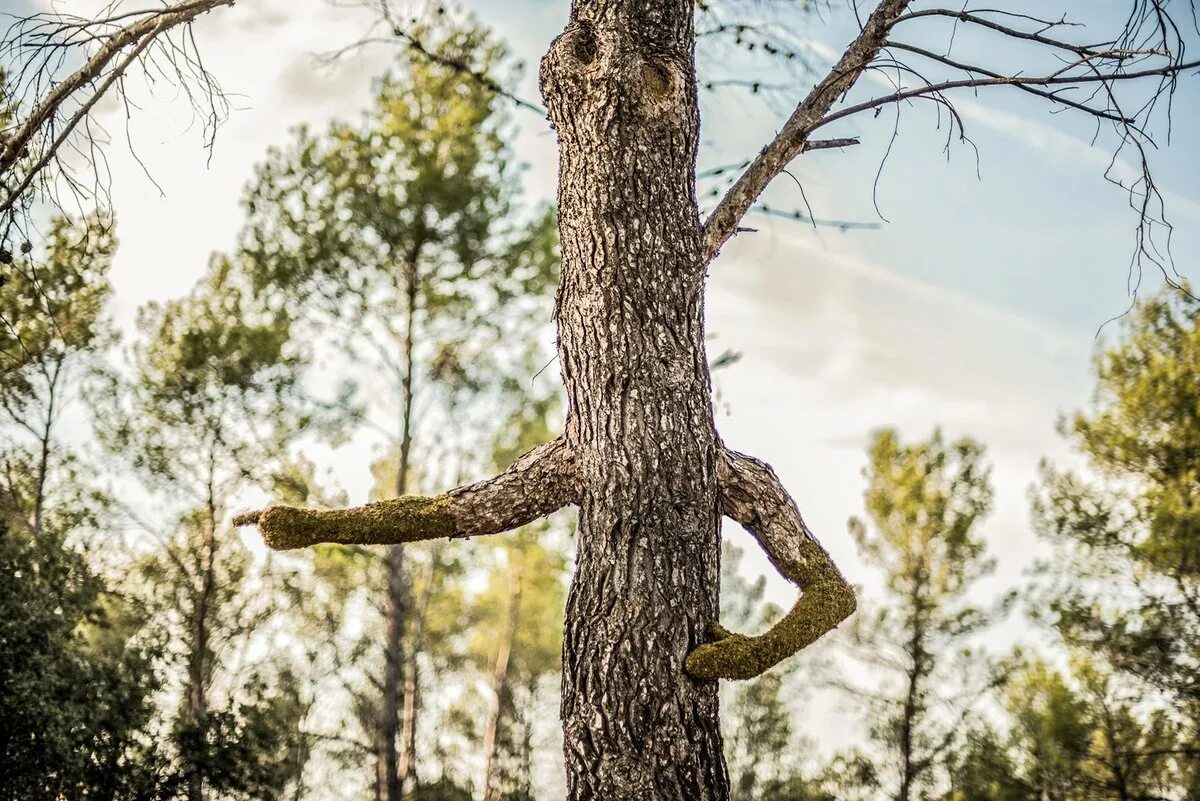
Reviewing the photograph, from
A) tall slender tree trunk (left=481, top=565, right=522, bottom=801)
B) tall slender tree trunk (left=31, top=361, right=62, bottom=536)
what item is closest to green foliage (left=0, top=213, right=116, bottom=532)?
tall slender tree trunk (left=31, top=361, right=62, bottom=536)

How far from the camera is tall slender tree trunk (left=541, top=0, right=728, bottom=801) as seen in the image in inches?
110

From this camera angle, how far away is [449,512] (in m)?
3.12

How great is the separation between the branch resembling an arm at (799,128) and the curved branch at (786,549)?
90 cm

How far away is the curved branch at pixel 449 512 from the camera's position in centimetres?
312

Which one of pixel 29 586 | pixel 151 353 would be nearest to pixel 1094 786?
pixel 29 586

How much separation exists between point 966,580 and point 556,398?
21.0ft

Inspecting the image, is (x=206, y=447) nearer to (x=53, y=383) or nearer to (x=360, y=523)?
(x=53, y=383)

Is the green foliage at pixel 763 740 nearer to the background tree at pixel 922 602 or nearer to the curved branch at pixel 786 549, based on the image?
the background tree at pixel 922 602

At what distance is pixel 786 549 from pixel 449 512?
3.88 feet

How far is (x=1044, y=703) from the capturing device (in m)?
14.2

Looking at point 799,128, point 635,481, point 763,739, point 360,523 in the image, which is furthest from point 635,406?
point 763,739

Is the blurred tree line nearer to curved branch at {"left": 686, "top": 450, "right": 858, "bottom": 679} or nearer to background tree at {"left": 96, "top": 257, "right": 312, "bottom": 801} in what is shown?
background tree at {"left": 96, "top": 257, "right": 312, "bottom": 801}

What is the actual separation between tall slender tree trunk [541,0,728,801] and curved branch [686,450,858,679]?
5.1 inches

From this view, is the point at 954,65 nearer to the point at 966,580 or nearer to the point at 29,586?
the point at 29,586
